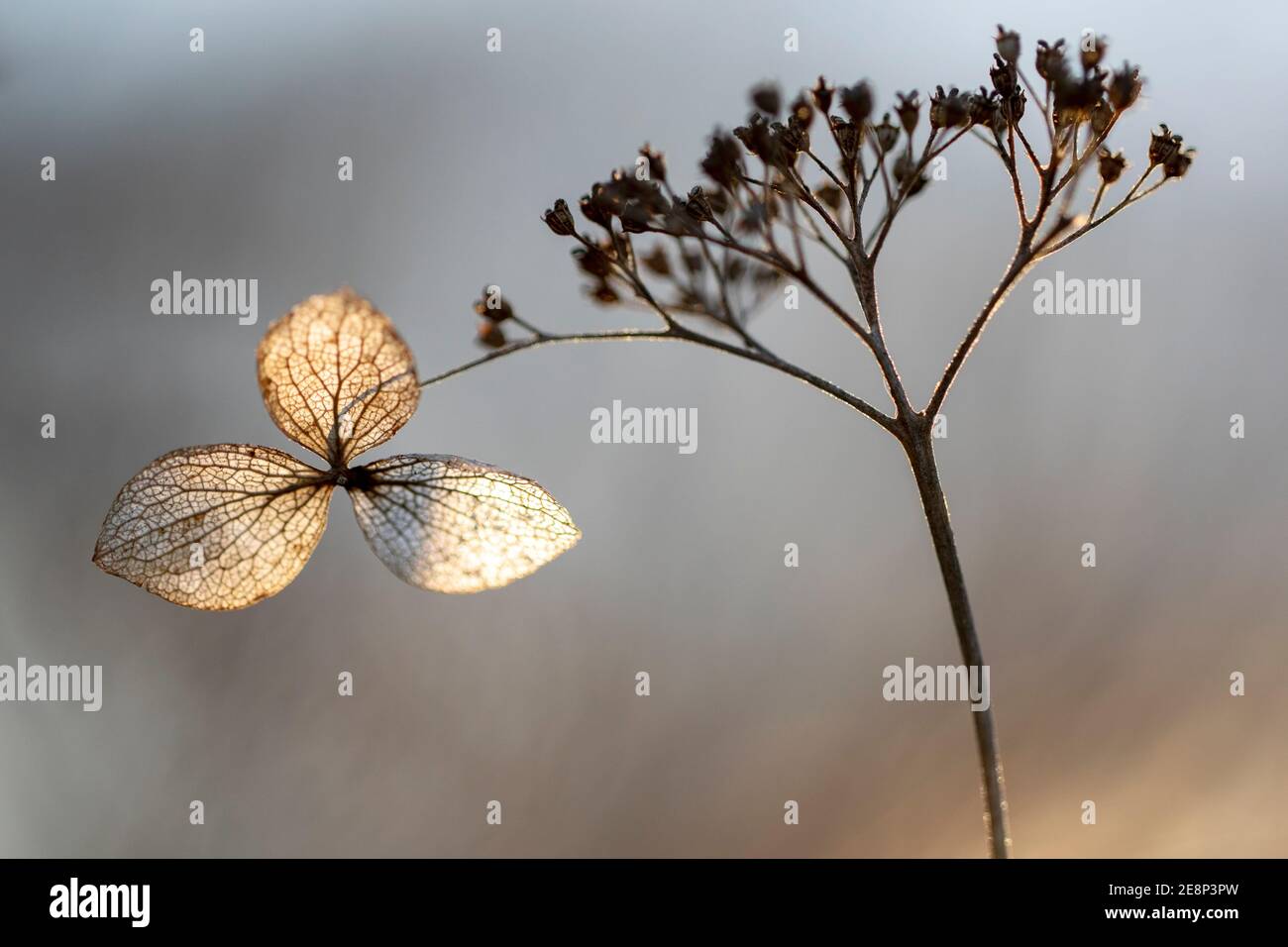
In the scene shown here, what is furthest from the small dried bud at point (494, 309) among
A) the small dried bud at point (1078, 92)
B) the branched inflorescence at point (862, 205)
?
the small dried bud at point (1078, 92)

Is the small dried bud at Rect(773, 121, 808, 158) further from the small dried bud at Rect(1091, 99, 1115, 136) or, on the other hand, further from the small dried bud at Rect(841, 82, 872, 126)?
the small dried bud at Rect(1091, 99, 1115, 136)

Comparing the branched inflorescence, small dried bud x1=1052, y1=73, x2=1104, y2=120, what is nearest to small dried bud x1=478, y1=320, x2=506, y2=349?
the branched inflorescence

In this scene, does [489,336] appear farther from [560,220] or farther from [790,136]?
[790,136]
